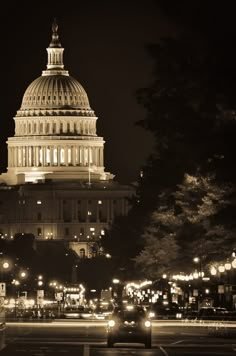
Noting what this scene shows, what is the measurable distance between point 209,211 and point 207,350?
69.9 feet

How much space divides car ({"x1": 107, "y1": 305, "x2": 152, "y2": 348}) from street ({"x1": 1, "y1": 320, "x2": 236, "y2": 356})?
0.37 m

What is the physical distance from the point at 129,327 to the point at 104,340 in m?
7.63

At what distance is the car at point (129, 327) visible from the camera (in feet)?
250

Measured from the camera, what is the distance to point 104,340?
84125 mm

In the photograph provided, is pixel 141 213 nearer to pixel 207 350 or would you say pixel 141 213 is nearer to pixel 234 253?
pixel 234 253

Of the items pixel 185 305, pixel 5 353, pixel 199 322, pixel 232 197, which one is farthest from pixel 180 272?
pixel 5 353

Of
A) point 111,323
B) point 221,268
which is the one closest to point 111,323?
point 111,323

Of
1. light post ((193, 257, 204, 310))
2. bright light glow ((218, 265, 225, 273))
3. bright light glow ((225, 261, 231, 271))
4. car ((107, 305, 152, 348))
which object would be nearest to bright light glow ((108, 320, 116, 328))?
car ((107, 305, 152, 348))

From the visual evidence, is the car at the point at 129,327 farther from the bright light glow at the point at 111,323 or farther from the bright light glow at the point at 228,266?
the bright light glow at the point at 228,266

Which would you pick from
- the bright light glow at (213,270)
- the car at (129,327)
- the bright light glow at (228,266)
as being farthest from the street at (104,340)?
the bright light glow at (213,270)

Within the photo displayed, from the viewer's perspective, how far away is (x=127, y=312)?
7681cm

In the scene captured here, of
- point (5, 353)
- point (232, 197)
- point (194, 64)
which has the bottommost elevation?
point (5, 353)

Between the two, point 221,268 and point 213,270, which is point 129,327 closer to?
point 221,268

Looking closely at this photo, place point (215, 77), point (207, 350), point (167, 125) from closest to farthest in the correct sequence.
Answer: point (215, 77), point (207, 350), point (167, 125)
